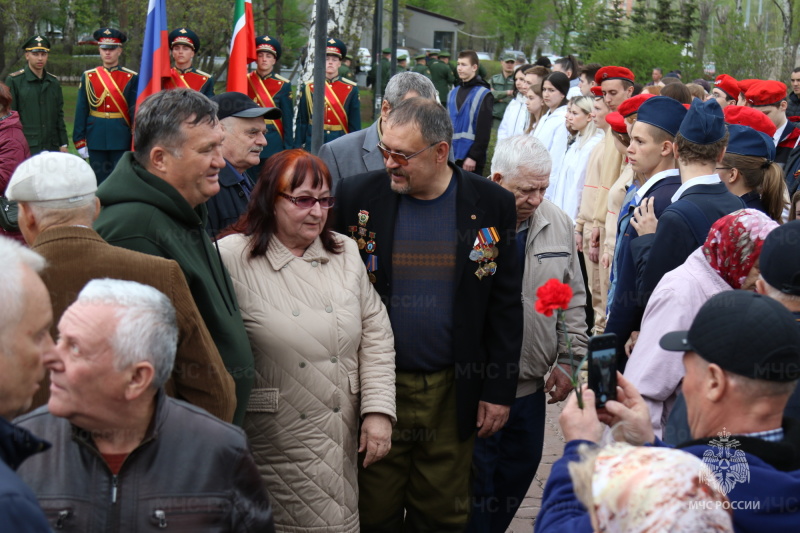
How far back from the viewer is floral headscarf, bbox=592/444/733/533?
1764mm

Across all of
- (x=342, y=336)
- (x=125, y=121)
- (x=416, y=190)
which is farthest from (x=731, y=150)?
(x=125, y=121)

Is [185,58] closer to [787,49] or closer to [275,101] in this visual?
[275,101]

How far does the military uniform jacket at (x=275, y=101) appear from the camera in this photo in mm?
12516

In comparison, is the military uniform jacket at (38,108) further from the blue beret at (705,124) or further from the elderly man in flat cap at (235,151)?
the blue beret at (705,124)

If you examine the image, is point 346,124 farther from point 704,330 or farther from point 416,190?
point 704,330

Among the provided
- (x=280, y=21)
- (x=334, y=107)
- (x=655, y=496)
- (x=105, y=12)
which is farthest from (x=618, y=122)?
(x=280, y=21)

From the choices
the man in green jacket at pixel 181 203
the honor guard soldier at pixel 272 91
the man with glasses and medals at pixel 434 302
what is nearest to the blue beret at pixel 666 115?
the man with glasses and medals at pixel 434 302

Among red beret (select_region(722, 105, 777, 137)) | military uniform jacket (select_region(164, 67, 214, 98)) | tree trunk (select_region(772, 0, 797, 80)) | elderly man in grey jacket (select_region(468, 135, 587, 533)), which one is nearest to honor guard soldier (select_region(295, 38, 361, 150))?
military uniform jacket (select_region(164, 67, 214, 98))

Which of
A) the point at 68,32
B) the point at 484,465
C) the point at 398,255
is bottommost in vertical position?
the point at 484,465

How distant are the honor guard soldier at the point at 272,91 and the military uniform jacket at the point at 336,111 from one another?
0.73 feet

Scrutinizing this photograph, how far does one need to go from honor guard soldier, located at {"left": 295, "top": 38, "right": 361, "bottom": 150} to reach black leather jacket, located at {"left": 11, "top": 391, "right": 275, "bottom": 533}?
1014cm

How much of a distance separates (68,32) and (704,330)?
34.5 metres

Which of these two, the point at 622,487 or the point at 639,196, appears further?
the point at 639,196

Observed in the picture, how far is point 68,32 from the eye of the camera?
109 ft
